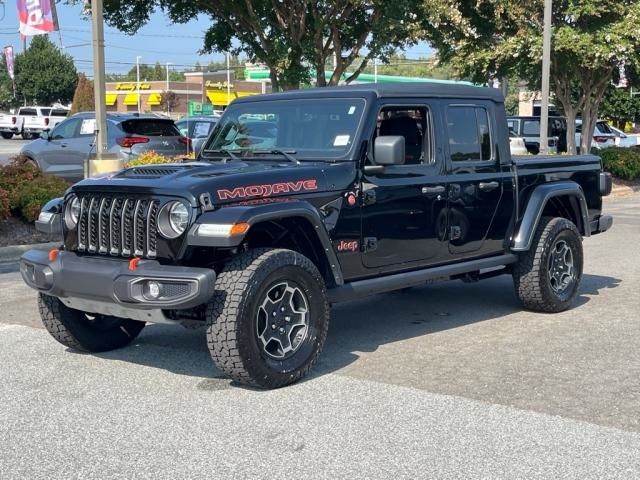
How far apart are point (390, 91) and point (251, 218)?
1.86m

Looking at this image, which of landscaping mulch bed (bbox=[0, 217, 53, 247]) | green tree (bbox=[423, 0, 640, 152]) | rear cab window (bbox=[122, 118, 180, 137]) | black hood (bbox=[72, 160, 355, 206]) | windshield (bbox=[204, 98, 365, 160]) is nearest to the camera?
black hood (bbox=[72, 160, 355, 206])

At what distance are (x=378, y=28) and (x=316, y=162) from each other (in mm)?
11716

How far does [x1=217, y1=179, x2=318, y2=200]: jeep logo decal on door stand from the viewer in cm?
527

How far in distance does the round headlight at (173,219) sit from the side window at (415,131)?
197cm

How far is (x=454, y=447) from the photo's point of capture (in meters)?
4.39

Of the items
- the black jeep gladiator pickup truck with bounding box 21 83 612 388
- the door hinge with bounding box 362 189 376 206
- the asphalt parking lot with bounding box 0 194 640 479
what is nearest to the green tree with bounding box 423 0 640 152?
the black jeep gladiator pickup truck with bounding box 21 83 612 388

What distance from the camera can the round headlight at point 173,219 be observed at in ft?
16.9

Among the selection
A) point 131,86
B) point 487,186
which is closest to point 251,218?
point 487,186

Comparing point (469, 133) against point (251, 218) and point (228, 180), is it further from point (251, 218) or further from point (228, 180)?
point (251, 218)

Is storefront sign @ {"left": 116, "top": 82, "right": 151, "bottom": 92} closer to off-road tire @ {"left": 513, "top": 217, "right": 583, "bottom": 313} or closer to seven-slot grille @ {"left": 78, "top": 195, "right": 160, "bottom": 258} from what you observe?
off-road tire @ {"left": 513, "top": 217, "right": 583, "bottom": 313}

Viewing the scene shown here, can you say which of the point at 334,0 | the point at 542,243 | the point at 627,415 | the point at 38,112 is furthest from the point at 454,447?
the point at 38,112

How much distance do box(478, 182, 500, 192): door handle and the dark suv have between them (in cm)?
913

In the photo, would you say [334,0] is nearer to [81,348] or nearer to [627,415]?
[81,348]

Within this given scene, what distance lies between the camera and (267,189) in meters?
5.44
